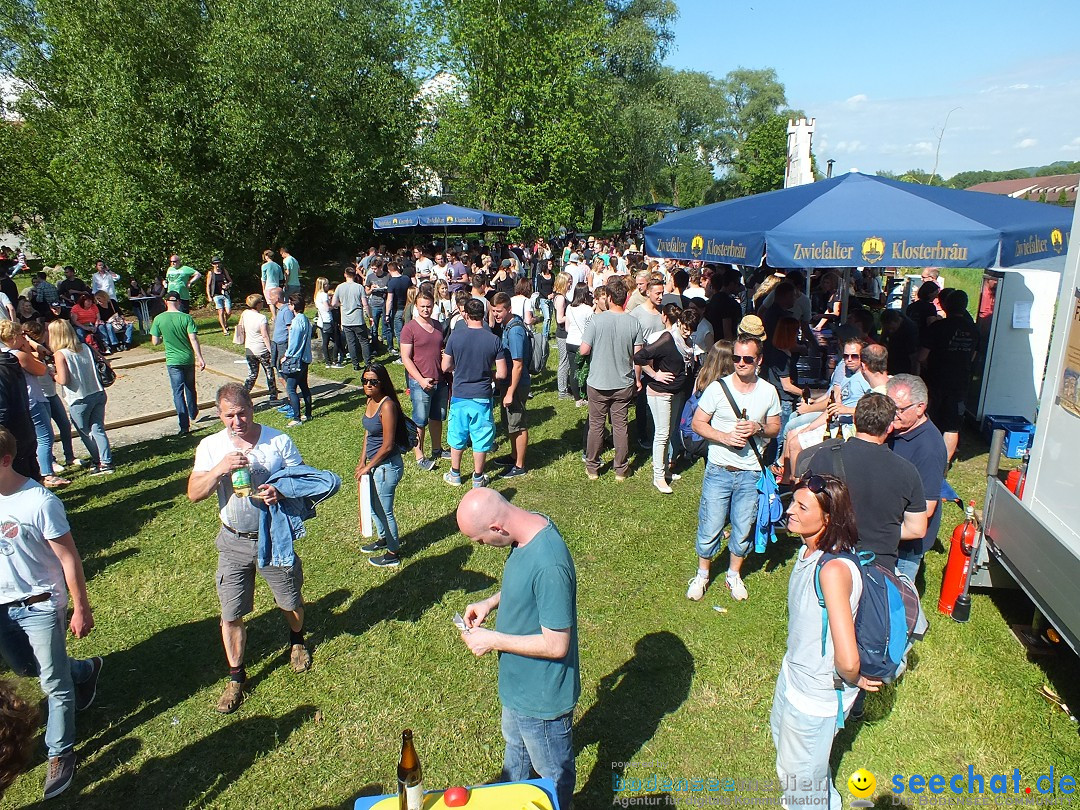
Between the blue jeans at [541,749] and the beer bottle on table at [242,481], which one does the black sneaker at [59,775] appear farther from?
the blue jeans at [541,749]

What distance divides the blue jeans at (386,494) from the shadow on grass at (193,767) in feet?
5.69

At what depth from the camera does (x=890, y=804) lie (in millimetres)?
3482

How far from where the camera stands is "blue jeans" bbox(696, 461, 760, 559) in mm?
4777

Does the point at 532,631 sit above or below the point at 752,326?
below

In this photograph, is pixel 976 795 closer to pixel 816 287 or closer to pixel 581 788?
pixel 581 788

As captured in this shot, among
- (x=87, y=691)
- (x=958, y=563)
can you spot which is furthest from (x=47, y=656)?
(x=958, y=563)

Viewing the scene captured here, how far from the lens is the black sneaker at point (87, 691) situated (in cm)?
415

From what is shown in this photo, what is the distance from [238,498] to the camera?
393 cm

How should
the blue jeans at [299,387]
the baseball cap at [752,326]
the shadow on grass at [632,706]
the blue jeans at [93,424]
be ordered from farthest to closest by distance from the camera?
the blue jeans at [299,387], the blue jeans at [93,424], the baseball cap at [752,326], the shadow on grass at [632,706]

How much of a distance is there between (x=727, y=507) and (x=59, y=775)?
4228 millimetres

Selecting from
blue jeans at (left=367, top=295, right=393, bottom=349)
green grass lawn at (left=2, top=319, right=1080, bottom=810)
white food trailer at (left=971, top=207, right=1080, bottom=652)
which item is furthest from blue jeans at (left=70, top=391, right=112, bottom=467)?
white food trailer at (left=971, top=207, right=1080, bottom=652)

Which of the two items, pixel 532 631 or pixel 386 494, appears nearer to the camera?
pixel 532 631

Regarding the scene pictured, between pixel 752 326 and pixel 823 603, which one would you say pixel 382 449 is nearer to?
pixel 752 326

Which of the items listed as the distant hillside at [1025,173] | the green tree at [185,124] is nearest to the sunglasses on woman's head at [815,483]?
the green tree at [185,124]
